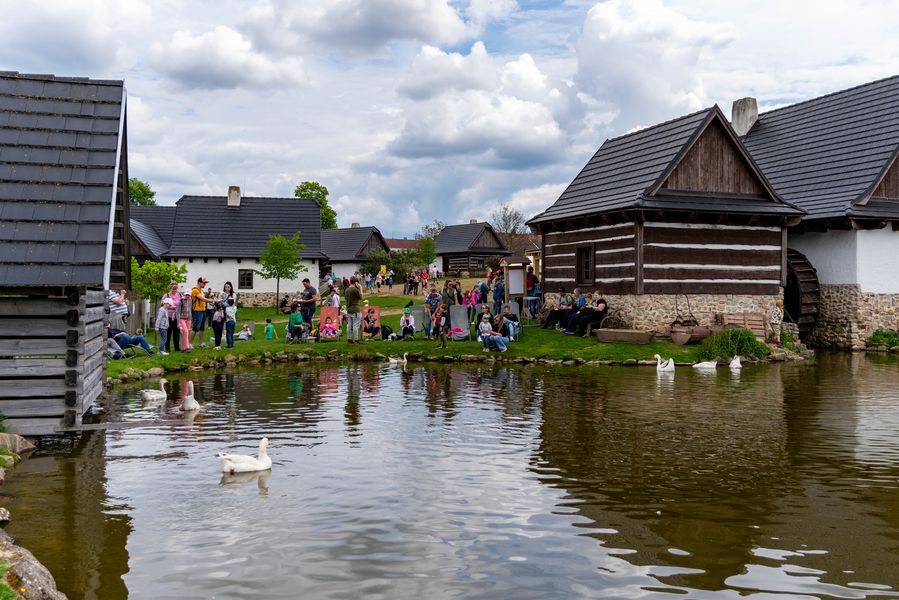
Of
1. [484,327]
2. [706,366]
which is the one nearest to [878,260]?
[706,366]

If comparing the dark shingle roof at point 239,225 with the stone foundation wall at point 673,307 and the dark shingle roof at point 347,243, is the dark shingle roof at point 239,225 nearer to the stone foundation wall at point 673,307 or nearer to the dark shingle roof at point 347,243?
the dark shingle roof at point 347,243

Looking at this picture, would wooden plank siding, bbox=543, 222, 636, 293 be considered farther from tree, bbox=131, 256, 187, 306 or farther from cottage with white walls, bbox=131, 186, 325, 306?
cottage with white walls, bbox=131, 186, 325, 306

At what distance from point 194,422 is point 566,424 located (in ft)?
17.7

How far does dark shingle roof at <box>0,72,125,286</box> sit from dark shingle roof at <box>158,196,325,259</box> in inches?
1372

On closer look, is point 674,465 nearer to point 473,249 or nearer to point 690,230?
point 690,230

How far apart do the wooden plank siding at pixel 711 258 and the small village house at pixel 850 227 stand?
176cm

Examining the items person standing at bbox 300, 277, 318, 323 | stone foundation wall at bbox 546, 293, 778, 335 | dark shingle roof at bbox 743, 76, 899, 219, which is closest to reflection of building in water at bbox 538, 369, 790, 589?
stone foundation wall at bbox 546, 293, 778, 335

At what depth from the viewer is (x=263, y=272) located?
44.1m

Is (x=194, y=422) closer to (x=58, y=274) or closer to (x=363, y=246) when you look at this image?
(x=58, y=274)

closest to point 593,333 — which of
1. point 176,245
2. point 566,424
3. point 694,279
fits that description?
point 694,279

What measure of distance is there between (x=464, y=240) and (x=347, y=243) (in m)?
11.0

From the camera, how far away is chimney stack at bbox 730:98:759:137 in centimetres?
3400

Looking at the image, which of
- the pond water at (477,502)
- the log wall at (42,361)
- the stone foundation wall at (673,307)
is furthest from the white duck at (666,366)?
the log wall at (42,361)

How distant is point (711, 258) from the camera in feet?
78.0
